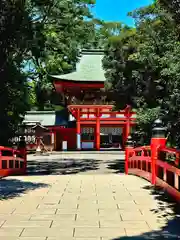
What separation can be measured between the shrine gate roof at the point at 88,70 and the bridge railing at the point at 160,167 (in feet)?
66.9

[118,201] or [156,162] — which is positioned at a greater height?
[156,162]

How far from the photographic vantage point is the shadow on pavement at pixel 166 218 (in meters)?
4.31

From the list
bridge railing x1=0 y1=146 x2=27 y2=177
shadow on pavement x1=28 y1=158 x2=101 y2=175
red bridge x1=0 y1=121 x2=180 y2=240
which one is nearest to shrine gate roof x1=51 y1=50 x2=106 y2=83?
shadow on pavement x1=28 y1=158 x2=101 y2=175

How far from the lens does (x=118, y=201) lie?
6625 mm

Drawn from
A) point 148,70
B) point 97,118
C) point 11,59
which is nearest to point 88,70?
point 97,118

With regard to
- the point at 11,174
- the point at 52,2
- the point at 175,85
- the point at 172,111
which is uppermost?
the point at 52,2

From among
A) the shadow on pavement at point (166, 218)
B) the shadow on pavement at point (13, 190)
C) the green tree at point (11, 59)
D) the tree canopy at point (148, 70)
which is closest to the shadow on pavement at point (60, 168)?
the tree canopy at point (148, 70)

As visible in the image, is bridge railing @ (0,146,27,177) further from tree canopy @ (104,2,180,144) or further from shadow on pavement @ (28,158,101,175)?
tree canopy @ (104,2,180,144)

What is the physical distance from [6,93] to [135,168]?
193 inches

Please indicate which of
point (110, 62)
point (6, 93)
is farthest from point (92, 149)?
point (6, 93)

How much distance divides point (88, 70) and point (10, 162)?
23151mm

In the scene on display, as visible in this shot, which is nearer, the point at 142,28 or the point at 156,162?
the point at 156,162

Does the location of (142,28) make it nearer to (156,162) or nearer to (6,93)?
(6,93)

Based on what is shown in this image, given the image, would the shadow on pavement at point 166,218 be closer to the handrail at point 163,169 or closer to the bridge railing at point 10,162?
the handrail at point 163,169
